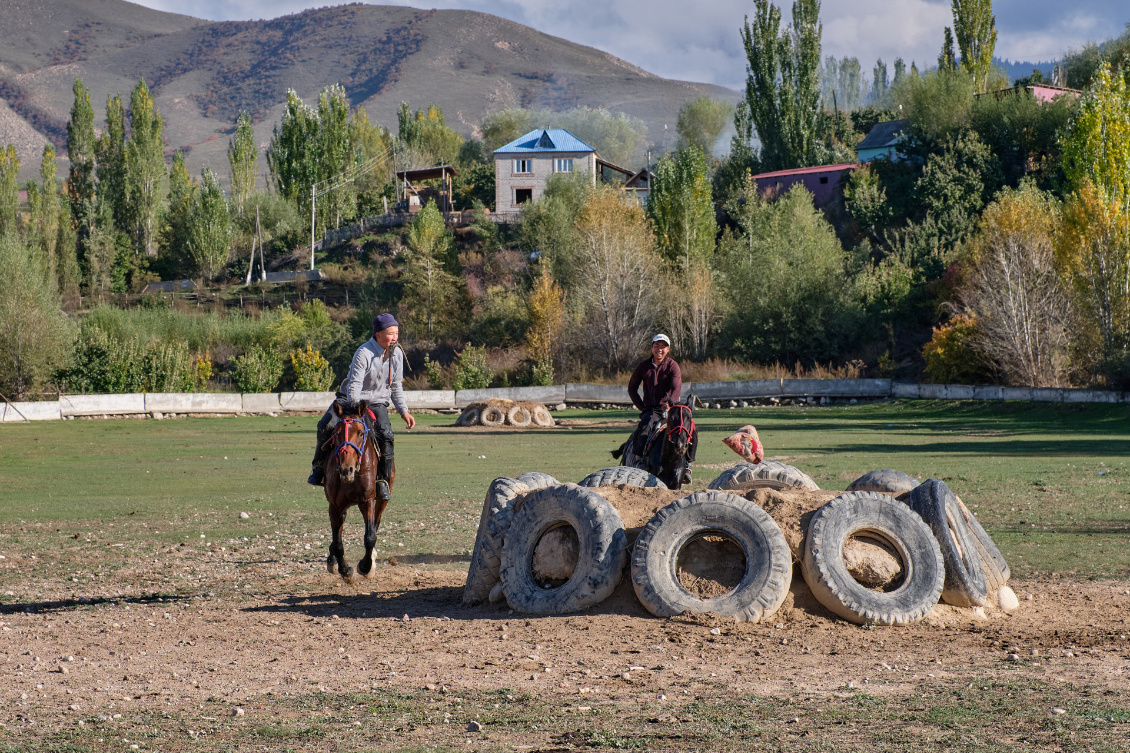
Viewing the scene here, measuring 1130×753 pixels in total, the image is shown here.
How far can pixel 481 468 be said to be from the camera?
24.1m

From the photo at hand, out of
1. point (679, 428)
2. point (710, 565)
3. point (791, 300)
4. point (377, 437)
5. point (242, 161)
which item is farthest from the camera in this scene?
point (242, 161)

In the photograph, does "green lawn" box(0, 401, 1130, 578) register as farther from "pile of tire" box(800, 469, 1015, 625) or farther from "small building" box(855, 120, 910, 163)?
"small building" box(855, 120, 910, 163)

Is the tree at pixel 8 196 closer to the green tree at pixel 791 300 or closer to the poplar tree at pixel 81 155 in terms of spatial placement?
the poplar tree at pixel 81 155

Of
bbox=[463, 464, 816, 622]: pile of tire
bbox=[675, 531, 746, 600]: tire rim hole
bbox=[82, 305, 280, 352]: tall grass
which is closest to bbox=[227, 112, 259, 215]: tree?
bbox=[82, 305, 280, 352]: tall grass

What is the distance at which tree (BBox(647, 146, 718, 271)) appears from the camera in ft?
231

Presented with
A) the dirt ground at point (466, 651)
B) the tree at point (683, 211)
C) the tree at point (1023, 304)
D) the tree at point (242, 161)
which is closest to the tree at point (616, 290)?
the tree at point (683, 211)

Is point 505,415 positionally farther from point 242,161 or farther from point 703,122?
point 703,122

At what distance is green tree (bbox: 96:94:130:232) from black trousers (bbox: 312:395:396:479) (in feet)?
325

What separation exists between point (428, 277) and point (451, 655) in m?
73.7

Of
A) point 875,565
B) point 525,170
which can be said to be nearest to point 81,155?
point 525,170

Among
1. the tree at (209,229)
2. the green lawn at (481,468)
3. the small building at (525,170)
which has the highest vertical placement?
the small building at (525,170)

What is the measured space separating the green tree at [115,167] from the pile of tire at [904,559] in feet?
339

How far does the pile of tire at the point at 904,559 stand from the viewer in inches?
338

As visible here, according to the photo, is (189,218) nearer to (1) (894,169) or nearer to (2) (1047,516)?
(1) (894,169)
